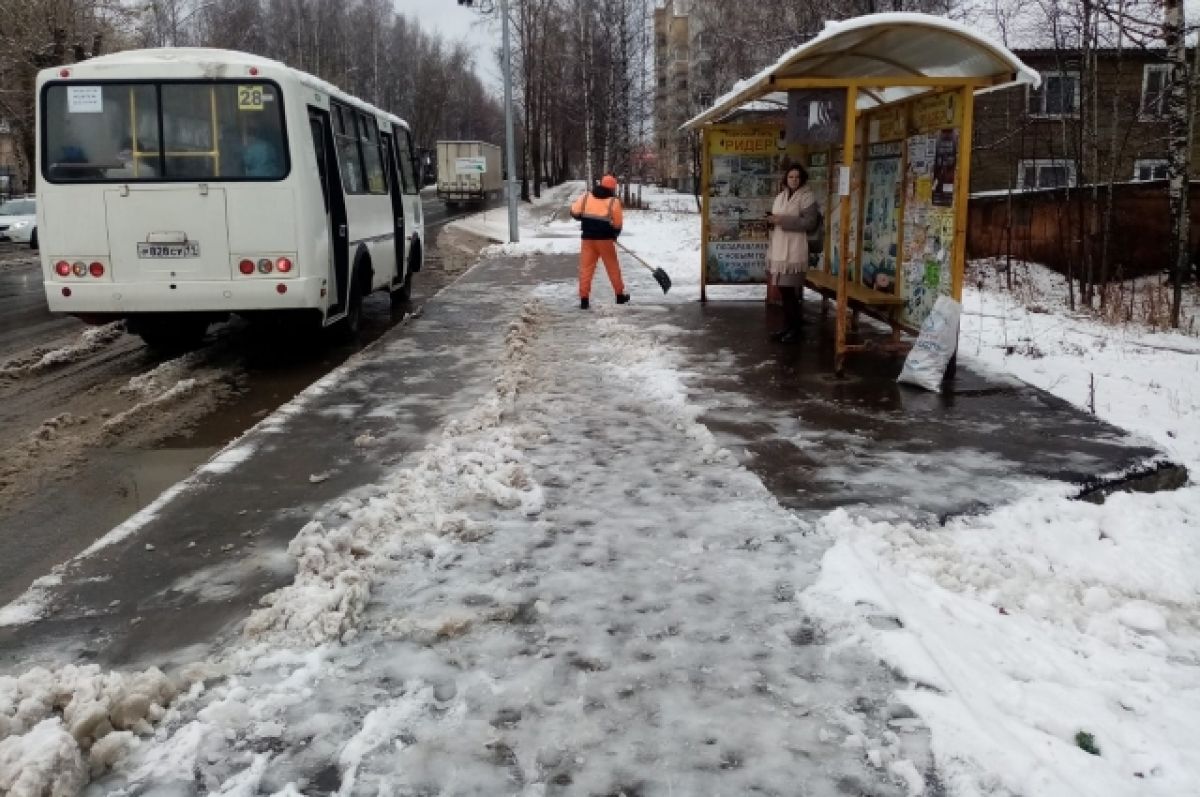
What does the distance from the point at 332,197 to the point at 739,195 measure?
5.57m

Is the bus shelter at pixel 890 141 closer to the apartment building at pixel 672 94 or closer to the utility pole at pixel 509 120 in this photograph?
the utility pole at pixel 509 120

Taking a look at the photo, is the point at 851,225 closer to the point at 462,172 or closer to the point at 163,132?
the point at 163,132

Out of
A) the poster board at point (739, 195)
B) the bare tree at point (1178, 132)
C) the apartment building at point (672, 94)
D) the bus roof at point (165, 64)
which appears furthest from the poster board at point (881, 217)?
the apartment building at point (672, 94)

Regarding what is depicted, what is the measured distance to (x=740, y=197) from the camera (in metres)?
12.9

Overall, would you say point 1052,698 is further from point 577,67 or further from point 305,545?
point 577,67

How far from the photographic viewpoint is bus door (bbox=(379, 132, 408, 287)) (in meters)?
13.2

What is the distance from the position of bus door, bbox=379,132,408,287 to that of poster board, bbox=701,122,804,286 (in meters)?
4.34

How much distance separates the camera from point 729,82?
Answer: 4528cm

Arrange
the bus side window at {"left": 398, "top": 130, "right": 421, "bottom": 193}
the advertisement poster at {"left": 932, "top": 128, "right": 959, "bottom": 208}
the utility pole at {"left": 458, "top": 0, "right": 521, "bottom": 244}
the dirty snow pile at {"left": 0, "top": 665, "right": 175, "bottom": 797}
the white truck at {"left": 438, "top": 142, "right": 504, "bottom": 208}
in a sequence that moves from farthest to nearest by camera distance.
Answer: the white truck at {"left": 438, "top": 142, "right": 504, "bottom": 208} < the utility pole at {"left": 458, "top": 0, "right": 521, "bottom": 244} < the bus side window at {"left": 398, "top": 130, "right": 421, "bottom": 193} < the advertisement poster at {"left": 932, "top": 128, "right": 959, "bottom": 208} < the dirty snow pile at {"left": 0, "top": 665, "right": 175, "bottom": 797}

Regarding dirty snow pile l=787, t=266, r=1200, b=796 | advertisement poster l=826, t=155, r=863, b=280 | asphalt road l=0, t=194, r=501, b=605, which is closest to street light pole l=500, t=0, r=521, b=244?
asphalt road l=0, t=194, r=501, b=605

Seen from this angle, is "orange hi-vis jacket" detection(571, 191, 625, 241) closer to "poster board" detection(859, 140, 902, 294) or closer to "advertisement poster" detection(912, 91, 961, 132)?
"poster board" detection(859, 140, 902, 294)

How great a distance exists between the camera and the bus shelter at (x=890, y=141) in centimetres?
756

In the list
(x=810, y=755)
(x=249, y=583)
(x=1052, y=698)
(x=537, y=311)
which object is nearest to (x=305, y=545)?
(x=249, y=583)

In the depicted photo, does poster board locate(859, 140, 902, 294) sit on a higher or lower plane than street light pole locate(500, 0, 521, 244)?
lower
